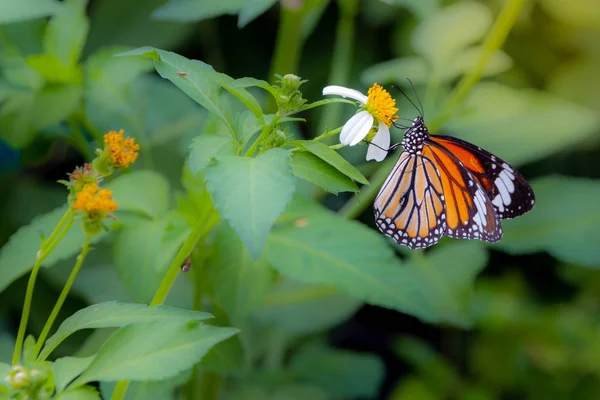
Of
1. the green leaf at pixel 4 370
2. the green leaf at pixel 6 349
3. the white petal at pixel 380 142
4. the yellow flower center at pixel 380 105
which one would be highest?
the yellow flower center at pixel 380 105

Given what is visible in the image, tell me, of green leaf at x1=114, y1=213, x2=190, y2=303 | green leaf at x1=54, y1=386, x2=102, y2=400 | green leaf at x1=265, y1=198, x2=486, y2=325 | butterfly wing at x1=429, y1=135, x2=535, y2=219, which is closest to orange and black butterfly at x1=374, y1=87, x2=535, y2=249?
butterfly wing at x1=429, y1=135, x2=535, y2=219

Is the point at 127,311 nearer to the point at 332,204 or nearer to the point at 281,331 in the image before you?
the point at 281,331

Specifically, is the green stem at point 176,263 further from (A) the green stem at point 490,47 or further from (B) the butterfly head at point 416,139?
(A) the green stem at point 490,47

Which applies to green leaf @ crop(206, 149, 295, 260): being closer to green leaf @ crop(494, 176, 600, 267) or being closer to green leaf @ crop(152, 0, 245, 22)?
green leaf @ crop(152, 0, 245, 22)

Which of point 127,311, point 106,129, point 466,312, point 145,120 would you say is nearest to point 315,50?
point 145,120

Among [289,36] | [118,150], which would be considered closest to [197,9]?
[289,36]

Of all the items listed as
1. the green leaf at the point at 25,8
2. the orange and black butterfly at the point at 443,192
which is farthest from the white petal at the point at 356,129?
the green leaf at the point at 25,8

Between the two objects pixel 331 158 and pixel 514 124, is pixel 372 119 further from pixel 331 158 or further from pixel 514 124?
pixel 514 124
